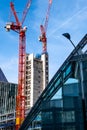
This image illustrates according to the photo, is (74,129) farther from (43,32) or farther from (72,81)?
(43,32)

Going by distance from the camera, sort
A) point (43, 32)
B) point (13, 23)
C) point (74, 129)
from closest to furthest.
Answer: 1. point (74, 129)
2. point (13, 23)
3. point (43, 32)

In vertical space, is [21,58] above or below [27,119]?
above

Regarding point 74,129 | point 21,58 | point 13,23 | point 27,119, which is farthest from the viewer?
point 13,23

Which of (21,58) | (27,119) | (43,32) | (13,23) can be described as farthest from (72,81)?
(43,32)

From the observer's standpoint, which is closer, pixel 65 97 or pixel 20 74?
pixel 65 97

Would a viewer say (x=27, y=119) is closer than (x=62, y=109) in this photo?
No

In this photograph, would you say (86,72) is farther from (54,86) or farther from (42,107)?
(42,107)

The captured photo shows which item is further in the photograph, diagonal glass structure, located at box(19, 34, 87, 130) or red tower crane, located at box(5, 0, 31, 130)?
red tower crane, located at box(5, 0, 31, 130)

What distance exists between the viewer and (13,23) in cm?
13888

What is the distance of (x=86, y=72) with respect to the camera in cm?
3372

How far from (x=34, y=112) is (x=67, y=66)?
6698 mm

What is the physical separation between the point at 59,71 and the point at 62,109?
443 centimetres

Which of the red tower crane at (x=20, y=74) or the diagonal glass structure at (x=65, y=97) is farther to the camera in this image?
the red tower crane at (x=20, y=74)

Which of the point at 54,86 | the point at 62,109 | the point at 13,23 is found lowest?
the point at 62,109
